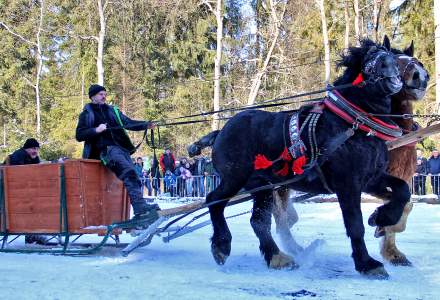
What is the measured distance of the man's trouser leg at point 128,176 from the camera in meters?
6.86

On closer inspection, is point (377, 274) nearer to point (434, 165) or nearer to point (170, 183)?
point (434, 165)

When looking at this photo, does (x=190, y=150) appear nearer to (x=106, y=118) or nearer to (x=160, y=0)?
(x=106, y=118)

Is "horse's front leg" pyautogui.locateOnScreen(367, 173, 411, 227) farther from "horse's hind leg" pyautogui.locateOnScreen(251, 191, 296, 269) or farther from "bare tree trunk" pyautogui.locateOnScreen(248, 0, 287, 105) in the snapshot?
"bare tree trunk" pyautogui.locateOnScreen(248, 0, 287, 105)

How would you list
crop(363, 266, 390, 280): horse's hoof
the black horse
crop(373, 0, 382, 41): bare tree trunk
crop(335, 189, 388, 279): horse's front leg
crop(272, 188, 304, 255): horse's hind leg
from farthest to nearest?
crop(373, 0, 382, 41): bare tree trunk, crop(272, 188, 304, 255): horse's hind leg, the black horse, crop(335, 189, 388, 279): horse's front leg, crop(363, 266, 390, 280): horse's hoof

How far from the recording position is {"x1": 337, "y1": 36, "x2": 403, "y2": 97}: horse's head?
17.4 ft

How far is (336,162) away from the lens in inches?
209

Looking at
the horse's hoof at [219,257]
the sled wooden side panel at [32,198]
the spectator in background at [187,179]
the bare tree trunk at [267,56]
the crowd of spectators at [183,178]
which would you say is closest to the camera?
the horse's hoof at [219,257]

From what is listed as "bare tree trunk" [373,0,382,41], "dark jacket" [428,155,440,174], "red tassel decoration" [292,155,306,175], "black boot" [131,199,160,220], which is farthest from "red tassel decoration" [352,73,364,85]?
"bare tree trunk" [373,0,382,41]

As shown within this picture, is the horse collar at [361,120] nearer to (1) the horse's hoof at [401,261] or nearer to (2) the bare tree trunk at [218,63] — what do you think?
(1) the horse's hoof at [401,261]

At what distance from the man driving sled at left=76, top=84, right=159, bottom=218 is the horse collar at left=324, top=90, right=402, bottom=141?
7.86 feet

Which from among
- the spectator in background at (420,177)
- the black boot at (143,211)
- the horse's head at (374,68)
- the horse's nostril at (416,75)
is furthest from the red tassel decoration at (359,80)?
the spectator in background at (420,177)

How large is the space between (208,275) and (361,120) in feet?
6.29

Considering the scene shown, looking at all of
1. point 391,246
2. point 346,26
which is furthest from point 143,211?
point 346,26

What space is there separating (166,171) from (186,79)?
1364cm
